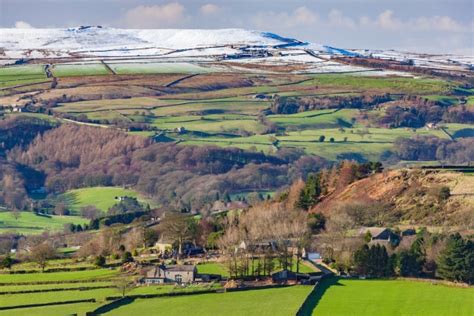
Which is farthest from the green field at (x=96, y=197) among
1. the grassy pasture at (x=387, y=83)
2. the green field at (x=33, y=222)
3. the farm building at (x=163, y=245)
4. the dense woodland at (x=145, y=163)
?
the grassy pasture at (x=387, y=83)

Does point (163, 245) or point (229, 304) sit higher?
point (229, 304)

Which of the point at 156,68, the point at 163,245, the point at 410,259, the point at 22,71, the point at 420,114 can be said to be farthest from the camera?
the point at 156,68

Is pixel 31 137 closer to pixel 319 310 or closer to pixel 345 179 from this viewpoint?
pixel 345 179

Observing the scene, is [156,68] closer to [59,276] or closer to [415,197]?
[415,197]

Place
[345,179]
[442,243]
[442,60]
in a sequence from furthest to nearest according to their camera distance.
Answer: [442,60], [345,179], [442,243]

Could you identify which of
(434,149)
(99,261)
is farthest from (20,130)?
(99,261)

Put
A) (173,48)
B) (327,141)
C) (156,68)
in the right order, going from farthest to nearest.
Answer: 1. (173,48)
2. (156,68)
3. (327,141)

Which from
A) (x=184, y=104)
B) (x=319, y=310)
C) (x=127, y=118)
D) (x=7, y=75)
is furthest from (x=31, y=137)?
(x=319, y=310)
